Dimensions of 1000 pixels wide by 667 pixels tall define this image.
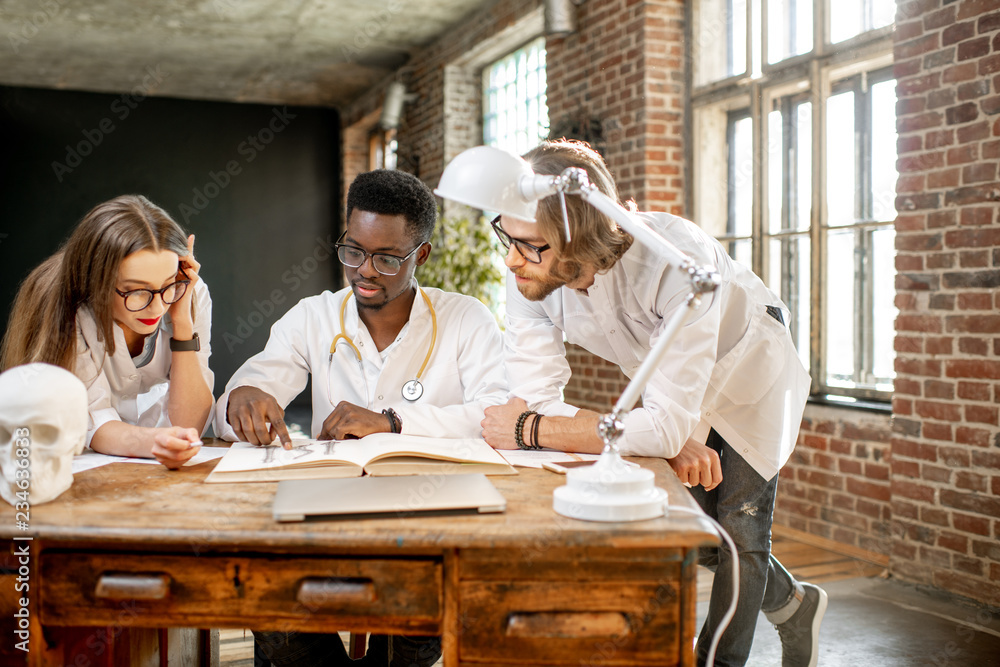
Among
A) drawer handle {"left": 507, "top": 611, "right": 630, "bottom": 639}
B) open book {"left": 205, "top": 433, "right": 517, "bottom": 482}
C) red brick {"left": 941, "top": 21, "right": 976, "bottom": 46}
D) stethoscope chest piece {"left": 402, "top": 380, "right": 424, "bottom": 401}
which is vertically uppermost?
red brick {"left": 941, "top": 21, "right": 976, "bottom": 46}

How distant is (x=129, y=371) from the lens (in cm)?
192

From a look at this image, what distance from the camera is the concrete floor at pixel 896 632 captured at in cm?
249

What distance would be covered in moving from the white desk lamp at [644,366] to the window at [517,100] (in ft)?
14.6

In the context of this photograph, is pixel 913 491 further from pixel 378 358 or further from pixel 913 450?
pixel 378 358

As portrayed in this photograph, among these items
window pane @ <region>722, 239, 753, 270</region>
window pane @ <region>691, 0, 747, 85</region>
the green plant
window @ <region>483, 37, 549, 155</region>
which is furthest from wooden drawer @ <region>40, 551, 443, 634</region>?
window @ <region>483, 37, 549, 155</region>

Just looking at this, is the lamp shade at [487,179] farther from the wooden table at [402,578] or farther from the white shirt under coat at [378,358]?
the white shirt under coat at [378,358]

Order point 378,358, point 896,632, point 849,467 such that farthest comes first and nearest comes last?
1. point 849,467
2. point 896,632
3. point 378,358

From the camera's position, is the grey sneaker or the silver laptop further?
the grey sneaker

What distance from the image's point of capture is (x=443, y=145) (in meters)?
6.92

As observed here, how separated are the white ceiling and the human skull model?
555cm

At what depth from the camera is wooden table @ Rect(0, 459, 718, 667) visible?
3.68 feet

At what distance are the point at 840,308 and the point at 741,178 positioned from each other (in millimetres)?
940

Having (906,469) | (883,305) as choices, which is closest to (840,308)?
(883,305)

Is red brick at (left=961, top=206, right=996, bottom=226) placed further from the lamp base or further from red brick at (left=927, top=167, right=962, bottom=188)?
the lamp base
